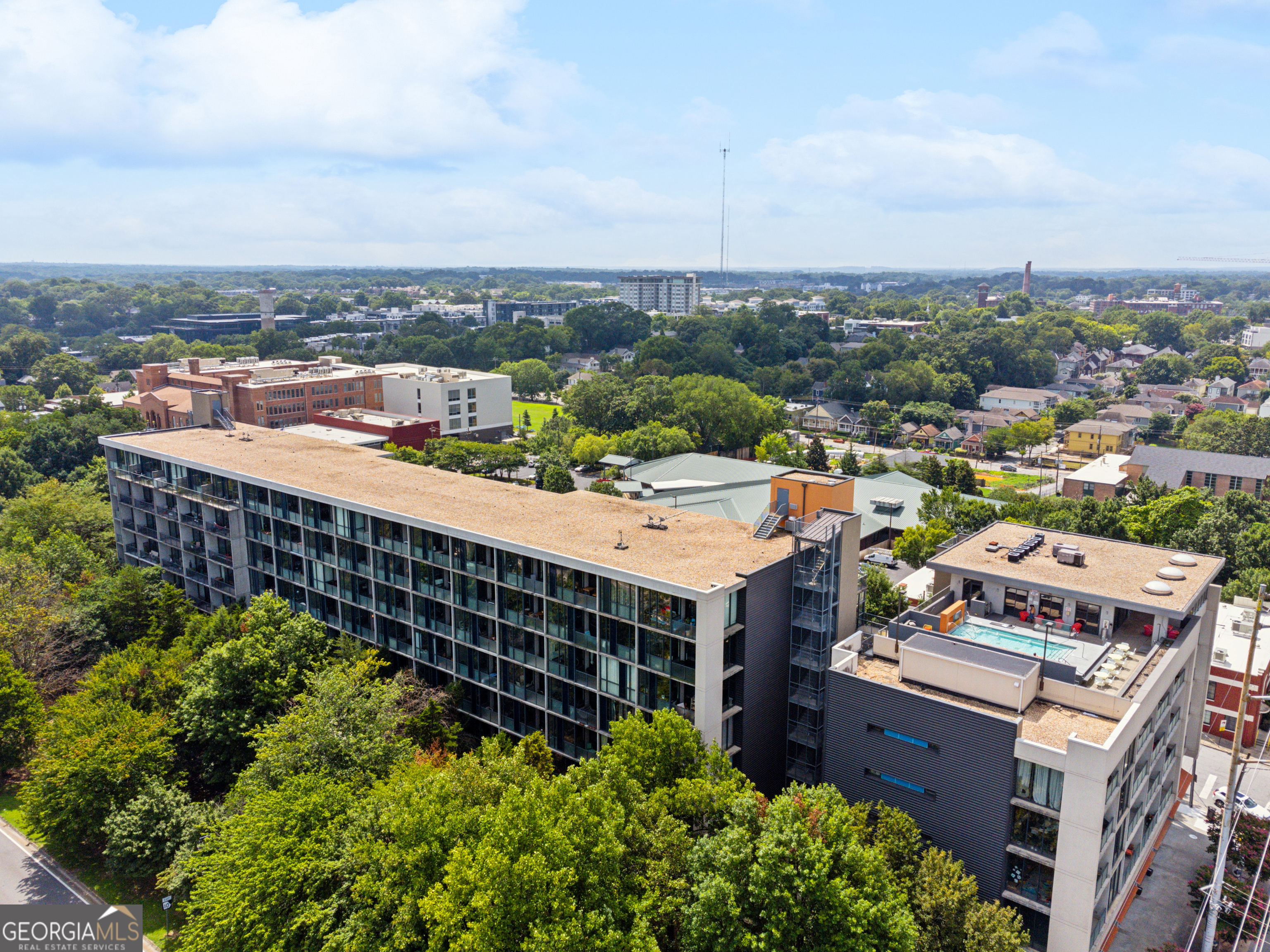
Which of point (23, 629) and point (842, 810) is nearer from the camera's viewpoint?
point (842, 810)

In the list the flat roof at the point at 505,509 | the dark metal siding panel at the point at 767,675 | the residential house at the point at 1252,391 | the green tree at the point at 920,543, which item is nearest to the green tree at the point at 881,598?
the green tree at the point at 920,543

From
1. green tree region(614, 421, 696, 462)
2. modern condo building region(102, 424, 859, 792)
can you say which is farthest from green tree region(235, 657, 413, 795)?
green tree region(614, 421, 696, 462)

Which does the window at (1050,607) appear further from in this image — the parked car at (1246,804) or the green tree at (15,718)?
the green tree at (15,718)

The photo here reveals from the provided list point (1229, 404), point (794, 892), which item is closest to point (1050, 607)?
point (794, 892)

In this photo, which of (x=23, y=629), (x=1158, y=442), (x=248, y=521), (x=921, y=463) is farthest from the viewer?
(x=1158, y=442)

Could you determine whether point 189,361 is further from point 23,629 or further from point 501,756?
point 501,756

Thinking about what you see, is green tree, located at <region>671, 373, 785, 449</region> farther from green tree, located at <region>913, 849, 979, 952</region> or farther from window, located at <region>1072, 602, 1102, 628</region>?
green tree, located at <region>913, 849, 979, 952</region>

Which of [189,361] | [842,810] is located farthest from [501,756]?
[189,361]
